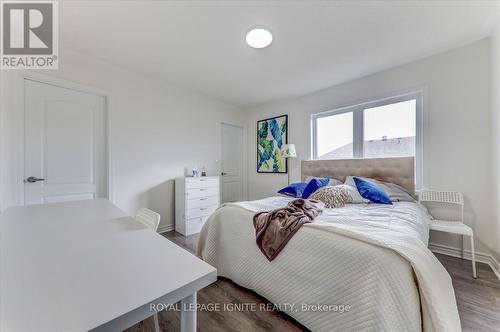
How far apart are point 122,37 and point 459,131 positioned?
4.00m

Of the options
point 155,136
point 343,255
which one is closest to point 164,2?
point 155,136

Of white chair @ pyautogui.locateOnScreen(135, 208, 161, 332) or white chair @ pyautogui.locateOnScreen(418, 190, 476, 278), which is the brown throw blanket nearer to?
white chair @ pyautogui.locateOnScreen(135, 208, 161, 332)

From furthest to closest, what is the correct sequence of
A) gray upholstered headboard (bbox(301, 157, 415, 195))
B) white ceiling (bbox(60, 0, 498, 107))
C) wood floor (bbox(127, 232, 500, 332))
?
gray upholstered headboard (bbox(301, 157, 415, 195))
white ceiling (bbox(60, 0, 498, 107))
wood floor (bbox(127, 232, 500, 332))

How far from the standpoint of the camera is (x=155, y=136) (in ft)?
10.8

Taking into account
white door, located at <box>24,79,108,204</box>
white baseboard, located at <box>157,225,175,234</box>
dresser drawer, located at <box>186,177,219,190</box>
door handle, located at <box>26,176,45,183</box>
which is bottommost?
white baseboard, located at <box>157,225,175,234</box>

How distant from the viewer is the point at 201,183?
3.44 metres

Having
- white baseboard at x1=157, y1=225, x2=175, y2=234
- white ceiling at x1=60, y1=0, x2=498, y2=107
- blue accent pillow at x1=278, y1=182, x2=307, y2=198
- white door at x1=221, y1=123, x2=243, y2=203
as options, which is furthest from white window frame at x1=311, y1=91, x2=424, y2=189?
white baseboard at x1=157, y1=225, x2=175, y2=234

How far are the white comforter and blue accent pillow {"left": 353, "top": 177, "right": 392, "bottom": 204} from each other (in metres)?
0.39

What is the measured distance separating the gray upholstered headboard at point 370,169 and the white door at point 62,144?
3212 mm

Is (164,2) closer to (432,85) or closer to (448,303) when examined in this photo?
(448,303)

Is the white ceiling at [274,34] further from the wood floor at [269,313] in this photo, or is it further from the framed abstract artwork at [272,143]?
the wood floor at [269,313]

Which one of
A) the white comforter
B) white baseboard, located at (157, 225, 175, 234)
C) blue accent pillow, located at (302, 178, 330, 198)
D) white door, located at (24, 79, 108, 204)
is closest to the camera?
the white comforter

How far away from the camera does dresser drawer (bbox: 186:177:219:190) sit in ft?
10.7

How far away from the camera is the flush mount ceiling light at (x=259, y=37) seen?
6.83ft
